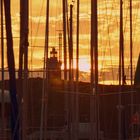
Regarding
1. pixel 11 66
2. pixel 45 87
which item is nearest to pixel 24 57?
pixel 11 66

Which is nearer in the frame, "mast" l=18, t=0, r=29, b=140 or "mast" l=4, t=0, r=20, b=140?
"mast" l=18, t=0, r=29, b=140

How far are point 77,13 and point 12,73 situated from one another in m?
5.33

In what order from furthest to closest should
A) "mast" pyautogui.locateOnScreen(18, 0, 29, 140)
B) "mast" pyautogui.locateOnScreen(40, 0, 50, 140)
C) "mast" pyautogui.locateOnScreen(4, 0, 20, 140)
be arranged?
"mast" pyautogui.locateOnScreen(40, 0, 50, 140) → "mast" pyautogui.locateOnScreen(4, 0, 20, 140) → "mast" pyautogui.locateOnScreen(18, 0, 29, 140)

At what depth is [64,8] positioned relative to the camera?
19.8m

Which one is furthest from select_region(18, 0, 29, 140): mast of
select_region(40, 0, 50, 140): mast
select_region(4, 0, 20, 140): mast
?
select_region(40, 0, 50, 140): mast

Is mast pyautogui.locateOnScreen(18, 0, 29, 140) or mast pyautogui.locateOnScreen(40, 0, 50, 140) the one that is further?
mast pyautogui.locateOnScreen(40, 0, 50, 140)

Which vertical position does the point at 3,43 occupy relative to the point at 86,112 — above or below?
above

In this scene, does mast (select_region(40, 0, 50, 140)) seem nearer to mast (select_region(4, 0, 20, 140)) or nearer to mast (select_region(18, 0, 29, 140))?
mast (select_region(4, 0, 20, 140))

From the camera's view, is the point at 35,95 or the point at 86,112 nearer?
the point at 35,95

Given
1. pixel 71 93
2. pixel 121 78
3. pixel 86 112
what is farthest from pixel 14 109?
pixel 86 112

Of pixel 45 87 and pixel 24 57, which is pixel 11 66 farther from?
pixel 45 87

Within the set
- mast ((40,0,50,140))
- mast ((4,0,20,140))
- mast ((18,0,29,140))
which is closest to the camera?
mast ((18,0,29,140))

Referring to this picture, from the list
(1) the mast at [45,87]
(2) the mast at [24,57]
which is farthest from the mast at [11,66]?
(1) the mast at [45,87]

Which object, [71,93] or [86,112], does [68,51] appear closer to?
[71,93]
